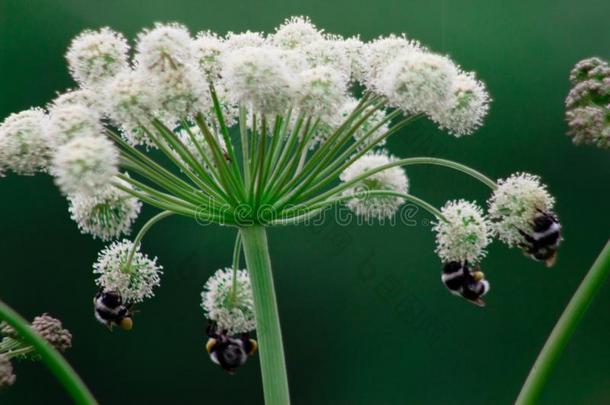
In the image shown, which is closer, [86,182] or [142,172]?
[86,182]

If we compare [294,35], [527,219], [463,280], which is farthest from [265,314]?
[294,35]

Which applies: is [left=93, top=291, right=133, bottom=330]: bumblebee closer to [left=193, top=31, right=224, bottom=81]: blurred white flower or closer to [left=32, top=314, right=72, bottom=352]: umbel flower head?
[left=32, top=314, right=72, bottom=352]: umbel flower head

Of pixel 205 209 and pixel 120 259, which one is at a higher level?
pixel 205 209

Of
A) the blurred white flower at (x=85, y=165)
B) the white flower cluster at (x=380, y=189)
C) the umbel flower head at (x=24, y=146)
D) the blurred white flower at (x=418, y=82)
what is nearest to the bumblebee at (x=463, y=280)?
the white flower cluster at (x=380, y=189)

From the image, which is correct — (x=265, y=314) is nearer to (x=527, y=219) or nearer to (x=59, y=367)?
(x=59, y=367)

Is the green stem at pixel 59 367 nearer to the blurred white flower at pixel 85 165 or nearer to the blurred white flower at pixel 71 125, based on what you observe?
the blurred white flower at pixel 85 165

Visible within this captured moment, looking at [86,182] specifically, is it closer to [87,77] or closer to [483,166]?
[87,77]

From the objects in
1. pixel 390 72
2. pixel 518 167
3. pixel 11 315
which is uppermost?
pixel 518 167

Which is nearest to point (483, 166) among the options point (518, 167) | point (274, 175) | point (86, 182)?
point (518, 167)
